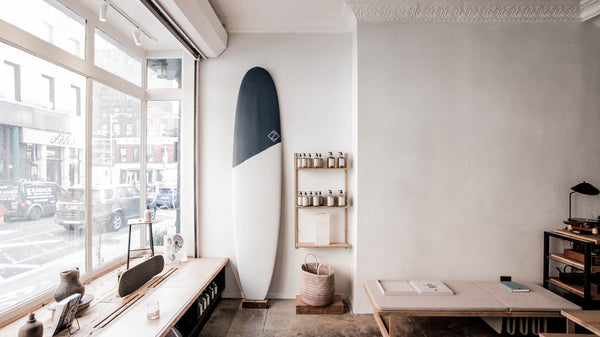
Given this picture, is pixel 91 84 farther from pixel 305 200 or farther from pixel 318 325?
pixel 318 325

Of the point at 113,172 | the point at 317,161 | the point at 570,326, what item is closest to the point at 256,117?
the point at 317,161

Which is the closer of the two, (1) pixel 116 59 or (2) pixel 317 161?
(1) pixel 116 59

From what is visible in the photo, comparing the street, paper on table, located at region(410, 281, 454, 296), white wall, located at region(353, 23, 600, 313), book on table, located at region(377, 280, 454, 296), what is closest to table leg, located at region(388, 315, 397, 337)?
book on table, located at region(377, 280, 454, 296)

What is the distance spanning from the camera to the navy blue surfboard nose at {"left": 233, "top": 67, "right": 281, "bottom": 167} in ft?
9.26

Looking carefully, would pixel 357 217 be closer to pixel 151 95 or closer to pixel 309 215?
pixel 309 215

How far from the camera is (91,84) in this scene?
88.7 inches

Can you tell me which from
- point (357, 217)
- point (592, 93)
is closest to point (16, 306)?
point (357, 217)

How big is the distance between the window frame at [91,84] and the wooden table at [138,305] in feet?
0.43

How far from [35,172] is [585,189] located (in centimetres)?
457

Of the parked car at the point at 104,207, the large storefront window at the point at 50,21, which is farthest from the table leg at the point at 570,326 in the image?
the large storefront window at the point at 50,21

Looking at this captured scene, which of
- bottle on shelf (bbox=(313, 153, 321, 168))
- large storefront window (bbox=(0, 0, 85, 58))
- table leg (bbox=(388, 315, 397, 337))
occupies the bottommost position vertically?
table leg (bbox=(388, 315, 397, 337))

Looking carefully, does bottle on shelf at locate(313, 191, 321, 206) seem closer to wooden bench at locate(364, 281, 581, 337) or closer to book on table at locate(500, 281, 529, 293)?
wooden bench at locate(364, 281, 581, 337)

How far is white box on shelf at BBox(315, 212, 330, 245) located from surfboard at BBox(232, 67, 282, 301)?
0.44 m

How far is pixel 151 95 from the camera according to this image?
2.97 meters
